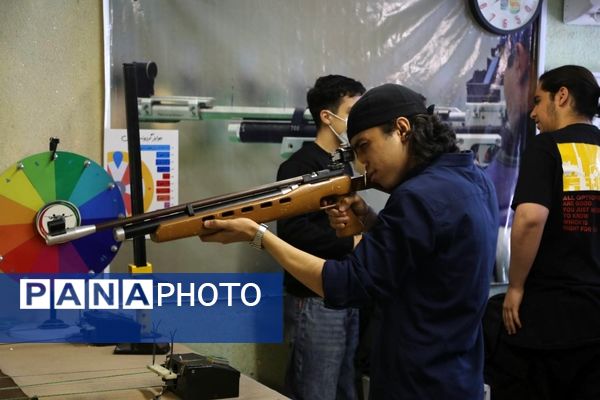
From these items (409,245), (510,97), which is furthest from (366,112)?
(510,97)

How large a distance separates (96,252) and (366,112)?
1.09 m

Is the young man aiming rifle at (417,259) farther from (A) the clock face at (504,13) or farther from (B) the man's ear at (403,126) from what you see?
(A) the clock face at (504,13)

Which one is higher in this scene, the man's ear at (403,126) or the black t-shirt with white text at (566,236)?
the man's ear at (403,126)

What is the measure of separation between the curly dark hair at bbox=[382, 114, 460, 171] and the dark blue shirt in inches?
0.9

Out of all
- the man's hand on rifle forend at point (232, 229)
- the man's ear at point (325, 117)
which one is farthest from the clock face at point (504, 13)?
the man's hand on rifle forend at point (232, 229)

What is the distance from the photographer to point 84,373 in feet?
5.65

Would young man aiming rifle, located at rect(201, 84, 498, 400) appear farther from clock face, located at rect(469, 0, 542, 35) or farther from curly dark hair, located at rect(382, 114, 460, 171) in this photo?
clock face, located at rect(469, 0, 542, 35)

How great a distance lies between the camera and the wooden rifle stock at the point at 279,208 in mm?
1570

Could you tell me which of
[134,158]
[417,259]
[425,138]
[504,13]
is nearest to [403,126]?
[425,138]

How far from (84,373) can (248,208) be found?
1.93 ft

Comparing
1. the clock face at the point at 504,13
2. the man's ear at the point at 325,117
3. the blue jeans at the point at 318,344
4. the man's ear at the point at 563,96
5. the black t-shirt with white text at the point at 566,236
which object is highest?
the clock face at the point at 504,13

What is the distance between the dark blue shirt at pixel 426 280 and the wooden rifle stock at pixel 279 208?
12.6 inches

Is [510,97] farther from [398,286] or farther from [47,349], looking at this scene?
[47,349]

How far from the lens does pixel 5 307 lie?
2.13 metres
